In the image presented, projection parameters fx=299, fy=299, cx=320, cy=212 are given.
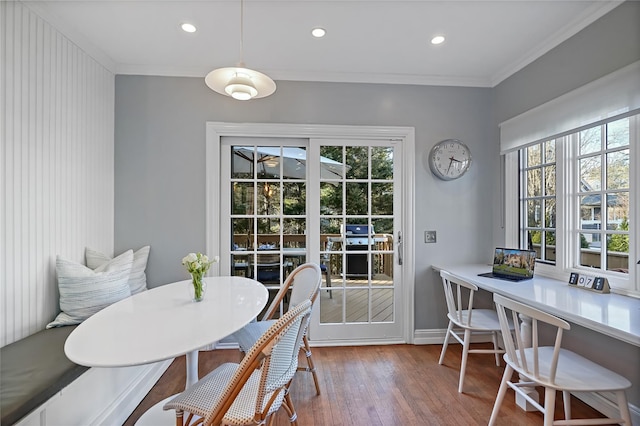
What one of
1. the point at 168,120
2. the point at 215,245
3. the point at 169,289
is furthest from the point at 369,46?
the point at 169,289

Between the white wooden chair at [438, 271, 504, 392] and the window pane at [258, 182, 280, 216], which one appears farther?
the window pane at [258, 182, 280, 216]

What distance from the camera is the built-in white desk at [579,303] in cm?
140

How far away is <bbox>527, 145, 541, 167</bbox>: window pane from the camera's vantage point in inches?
102

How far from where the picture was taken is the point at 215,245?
2.76 m

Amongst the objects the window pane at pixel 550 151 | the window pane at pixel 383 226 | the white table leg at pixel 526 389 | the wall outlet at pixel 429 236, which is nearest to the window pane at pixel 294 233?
the window pane at pixel 383 226

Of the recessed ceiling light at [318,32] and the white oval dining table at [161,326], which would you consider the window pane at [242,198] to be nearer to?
the white oval dining table at [161,326]

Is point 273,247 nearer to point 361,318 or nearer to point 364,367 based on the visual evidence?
point 361,318

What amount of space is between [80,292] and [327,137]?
88.4 inches

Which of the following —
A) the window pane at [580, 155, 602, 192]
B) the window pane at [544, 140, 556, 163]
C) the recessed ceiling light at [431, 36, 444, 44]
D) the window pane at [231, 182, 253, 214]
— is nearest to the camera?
the window pane at [580, 155, 602, 192]

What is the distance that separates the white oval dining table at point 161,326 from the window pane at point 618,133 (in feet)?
8.21

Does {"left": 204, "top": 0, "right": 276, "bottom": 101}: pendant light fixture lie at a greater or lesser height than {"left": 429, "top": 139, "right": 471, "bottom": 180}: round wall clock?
greater

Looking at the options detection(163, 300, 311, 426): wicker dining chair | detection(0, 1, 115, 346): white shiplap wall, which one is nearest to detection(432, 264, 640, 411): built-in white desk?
detection(163, 300, 311, 426): wicker dining chair

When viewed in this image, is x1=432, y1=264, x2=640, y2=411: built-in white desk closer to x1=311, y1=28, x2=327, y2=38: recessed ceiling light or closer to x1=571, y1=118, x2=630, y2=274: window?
x1=571, y1=118, x2=630, y2=274: window

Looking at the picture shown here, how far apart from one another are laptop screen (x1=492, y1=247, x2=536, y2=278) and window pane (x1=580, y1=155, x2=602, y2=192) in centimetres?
60
